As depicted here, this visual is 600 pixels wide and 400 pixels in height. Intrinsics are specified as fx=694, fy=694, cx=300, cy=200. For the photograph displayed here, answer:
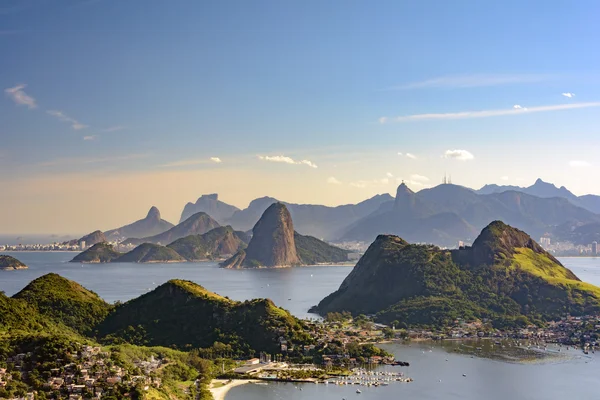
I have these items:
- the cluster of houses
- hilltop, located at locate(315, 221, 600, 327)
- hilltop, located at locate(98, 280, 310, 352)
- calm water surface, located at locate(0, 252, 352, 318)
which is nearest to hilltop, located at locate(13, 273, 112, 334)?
hilltop, located at locate(98, 280, 310, 352)

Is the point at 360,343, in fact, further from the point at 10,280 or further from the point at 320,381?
the point at 10,280

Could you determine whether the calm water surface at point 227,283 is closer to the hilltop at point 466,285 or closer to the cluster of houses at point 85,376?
the hilltop at point 466,285

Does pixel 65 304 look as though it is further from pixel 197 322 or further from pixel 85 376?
pixel 85 376

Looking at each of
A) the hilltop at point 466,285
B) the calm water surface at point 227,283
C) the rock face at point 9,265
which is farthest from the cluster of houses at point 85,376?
the rock face at point 9,265

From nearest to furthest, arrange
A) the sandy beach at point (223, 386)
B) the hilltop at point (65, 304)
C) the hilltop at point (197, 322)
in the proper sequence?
the sandy beach at point (223, 386) < the hilltop at point (197, 322) < the hilltop at point (65, 304)

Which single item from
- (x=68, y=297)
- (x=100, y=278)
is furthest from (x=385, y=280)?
(x=100, y=278)
